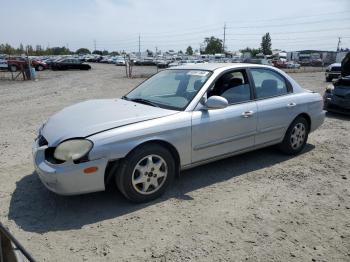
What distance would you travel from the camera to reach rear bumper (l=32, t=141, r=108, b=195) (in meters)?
3.15

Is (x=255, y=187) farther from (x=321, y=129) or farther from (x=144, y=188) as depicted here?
(x=321, y=129)

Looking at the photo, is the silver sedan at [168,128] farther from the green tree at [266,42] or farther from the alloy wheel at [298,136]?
the green tree at [266,42]

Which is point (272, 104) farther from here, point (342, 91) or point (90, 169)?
point (342, 91)

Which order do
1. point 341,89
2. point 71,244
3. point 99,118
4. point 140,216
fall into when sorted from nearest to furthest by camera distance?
point 71,244
point 140,216
point 99,118
point 341,89

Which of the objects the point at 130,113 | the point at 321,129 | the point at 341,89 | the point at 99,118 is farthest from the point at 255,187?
the point at 341,89

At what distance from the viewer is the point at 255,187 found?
411 centimetres

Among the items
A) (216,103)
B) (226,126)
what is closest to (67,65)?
(226,126)

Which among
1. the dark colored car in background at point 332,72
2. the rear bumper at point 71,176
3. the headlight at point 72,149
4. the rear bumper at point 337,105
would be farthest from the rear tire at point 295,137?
the dark colored car in background at point 332,72

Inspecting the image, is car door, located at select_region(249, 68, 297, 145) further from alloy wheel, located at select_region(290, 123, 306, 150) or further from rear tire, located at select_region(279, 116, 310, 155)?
alloy wheel, located at select_region(290, 123, 306, 150)

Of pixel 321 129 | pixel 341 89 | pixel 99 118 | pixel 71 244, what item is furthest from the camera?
A: pixel 341 89

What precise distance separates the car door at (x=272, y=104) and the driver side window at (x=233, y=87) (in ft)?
0.58

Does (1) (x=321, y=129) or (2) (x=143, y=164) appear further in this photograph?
(1) (x=321, y=129)

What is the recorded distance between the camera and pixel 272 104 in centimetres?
473

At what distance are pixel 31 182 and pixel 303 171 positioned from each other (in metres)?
3.76
